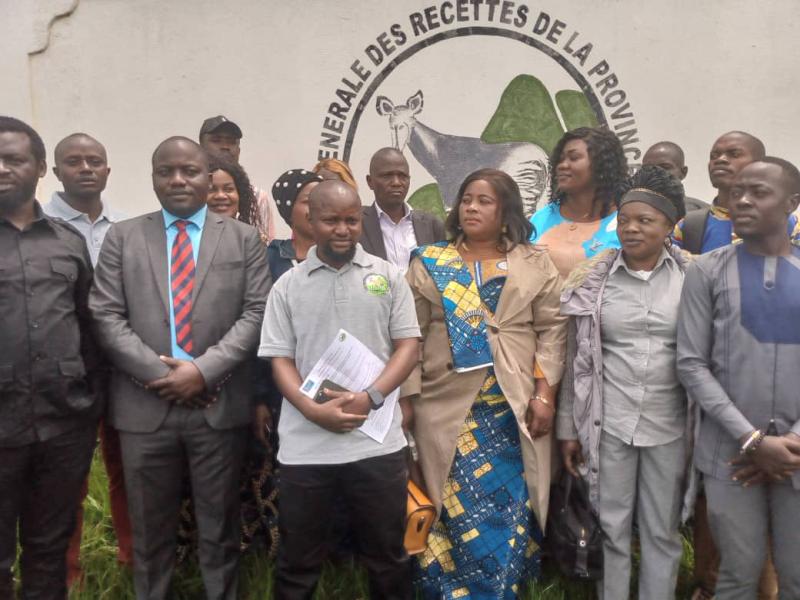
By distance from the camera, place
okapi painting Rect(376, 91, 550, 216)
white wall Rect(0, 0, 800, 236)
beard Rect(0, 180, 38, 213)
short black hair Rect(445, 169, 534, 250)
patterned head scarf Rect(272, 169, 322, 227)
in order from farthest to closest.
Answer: okapi painting Rect(376, 91, 550, 216), white wall Rect(0, 0, 800, 236), patterned head scarf Rect(272, 169, 322, 227), short black hair Rect(445, 169, 534, 250), beard Rect(0, 180, 38, 213)

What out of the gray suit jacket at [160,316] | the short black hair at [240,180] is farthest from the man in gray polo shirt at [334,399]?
the short black hair at [240,180]

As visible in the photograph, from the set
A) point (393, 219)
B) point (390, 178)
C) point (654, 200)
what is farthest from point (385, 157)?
point (654, 200)

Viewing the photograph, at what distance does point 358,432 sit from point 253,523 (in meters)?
1.00

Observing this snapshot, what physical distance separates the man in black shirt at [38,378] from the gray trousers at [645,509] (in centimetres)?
199

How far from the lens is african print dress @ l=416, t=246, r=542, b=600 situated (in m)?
3.07

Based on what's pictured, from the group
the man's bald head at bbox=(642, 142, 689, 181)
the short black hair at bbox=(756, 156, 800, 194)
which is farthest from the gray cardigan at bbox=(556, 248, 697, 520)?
the man's bald head at bbox=(642, 142, 689, 181)

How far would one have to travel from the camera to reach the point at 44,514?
278 cm

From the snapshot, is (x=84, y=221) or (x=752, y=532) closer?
(x=752, y=532)

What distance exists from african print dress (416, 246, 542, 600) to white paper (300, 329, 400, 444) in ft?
→ 1.53

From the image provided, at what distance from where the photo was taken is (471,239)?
3.22 m

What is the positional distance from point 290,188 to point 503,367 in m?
1.31

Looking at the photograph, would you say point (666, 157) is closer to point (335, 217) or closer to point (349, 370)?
point (335, 217)

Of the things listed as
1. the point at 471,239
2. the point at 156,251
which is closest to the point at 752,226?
the point at 471,239

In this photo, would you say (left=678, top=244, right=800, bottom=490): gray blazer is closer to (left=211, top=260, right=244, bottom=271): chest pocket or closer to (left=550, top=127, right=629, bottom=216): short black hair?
(left=550, top=127, right=629, bottom=216): short black hair
